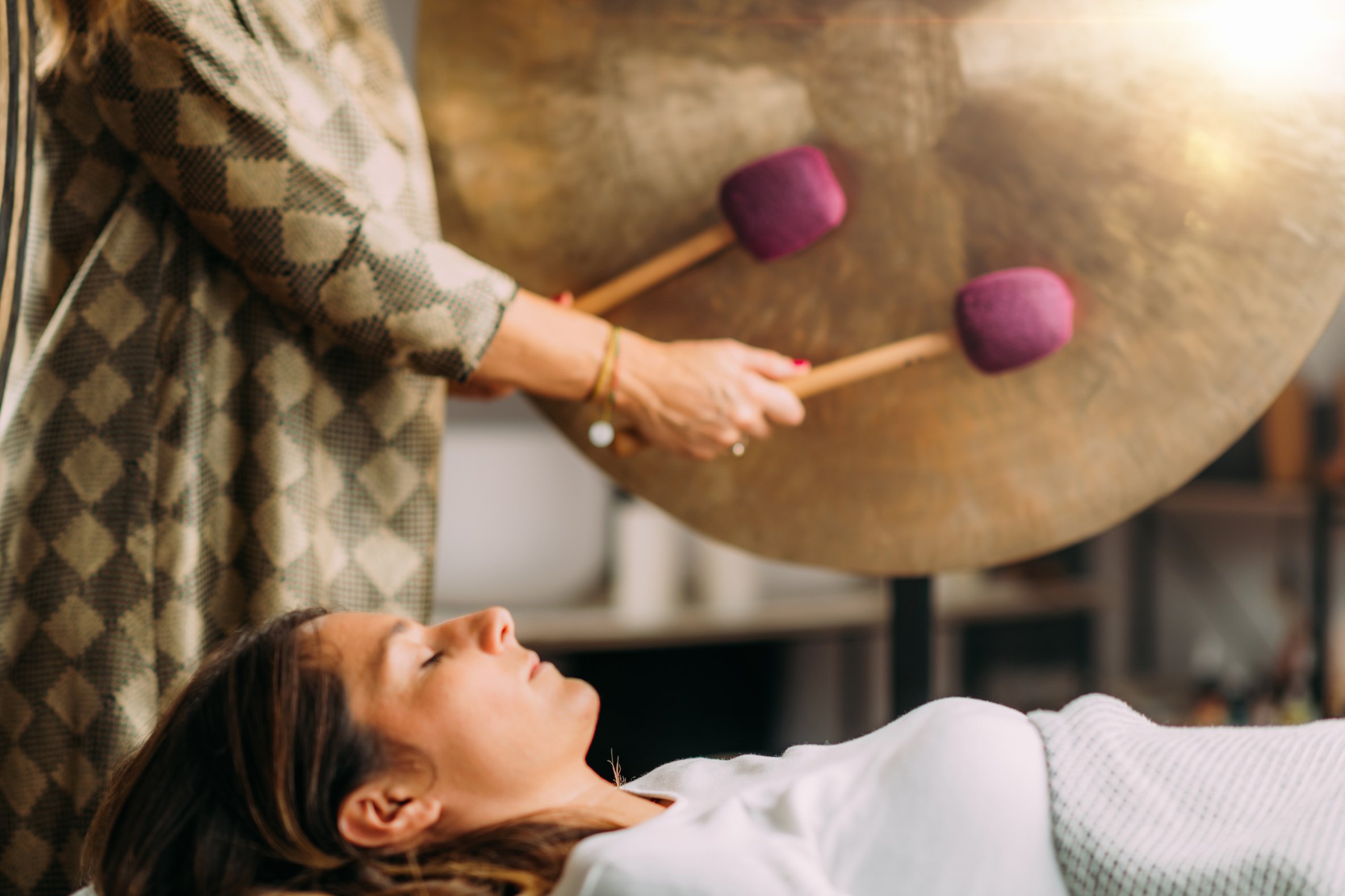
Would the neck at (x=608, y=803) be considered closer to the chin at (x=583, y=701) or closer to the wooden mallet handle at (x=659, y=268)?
the chin at (x=583, y=701)

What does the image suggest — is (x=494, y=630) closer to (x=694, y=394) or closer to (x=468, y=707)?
(x=468, y=707)

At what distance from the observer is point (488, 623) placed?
2.30 feet

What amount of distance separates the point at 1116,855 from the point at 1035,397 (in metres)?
0.45

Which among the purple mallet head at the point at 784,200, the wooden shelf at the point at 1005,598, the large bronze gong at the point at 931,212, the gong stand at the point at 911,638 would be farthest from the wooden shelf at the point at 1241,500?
the purple mallet head at the point at 784,200

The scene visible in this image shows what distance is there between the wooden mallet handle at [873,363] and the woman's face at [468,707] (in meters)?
0.26

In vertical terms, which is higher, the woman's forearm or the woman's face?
the woman's forearm

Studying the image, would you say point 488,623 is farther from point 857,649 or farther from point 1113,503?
point 857,649

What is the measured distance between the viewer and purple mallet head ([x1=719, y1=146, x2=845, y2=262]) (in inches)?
37.4

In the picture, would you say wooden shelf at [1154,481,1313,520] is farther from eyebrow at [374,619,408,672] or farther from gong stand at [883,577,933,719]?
eyebrow at [374,619,408,672]

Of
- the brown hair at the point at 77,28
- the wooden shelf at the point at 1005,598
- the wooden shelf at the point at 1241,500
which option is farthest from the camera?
the wooden shelf at the point at 1005,598

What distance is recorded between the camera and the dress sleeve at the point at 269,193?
75cm

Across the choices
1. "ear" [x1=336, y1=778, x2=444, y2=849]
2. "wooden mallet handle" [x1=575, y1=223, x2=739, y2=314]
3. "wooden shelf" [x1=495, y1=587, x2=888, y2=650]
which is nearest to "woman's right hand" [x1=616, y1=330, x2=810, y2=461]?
"wooden mallet handle" [x1=575, y1=223, x2=739, y2=314]

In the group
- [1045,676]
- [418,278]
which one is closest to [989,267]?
[418,278]

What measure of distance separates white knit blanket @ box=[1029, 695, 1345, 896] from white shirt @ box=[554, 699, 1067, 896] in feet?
0.07
